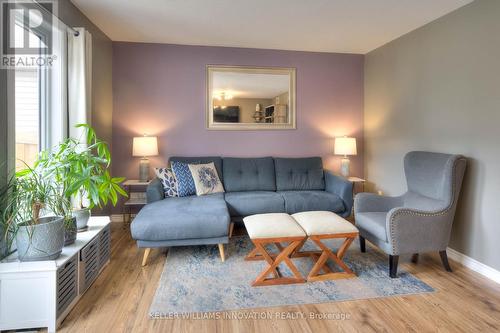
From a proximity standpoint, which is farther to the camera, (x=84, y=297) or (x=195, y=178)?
(x=195, y=178)

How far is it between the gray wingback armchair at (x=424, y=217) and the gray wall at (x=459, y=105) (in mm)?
233

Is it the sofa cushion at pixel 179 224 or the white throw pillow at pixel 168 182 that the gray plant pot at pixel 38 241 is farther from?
the white throw pillow at pixel 168 182

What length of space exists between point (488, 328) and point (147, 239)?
2515mm

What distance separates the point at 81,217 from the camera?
7.49 feet

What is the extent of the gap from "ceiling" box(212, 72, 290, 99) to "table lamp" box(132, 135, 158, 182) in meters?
1.11

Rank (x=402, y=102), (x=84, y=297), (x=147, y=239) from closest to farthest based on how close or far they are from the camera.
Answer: (x=84, y=297) < (x=147, y=239) < (x=402, y=102)

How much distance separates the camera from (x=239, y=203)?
320cm

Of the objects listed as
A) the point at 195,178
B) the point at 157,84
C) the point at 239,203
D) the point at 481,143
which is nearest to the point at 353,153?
the point at 481,143

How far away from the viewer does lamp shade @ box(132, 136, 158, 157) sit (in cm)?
356

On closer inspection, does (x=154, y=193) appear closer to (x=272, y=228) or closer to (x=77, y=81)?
(x=77, y=81)

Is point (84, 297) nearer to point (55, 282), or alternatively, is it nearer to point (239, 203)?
point (55, 282)

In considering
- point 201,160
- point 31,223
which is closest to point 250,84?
point 201,160

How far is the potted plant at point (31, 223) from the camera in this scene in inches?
67.3

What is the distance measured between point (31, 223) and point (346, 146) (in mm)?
3506
